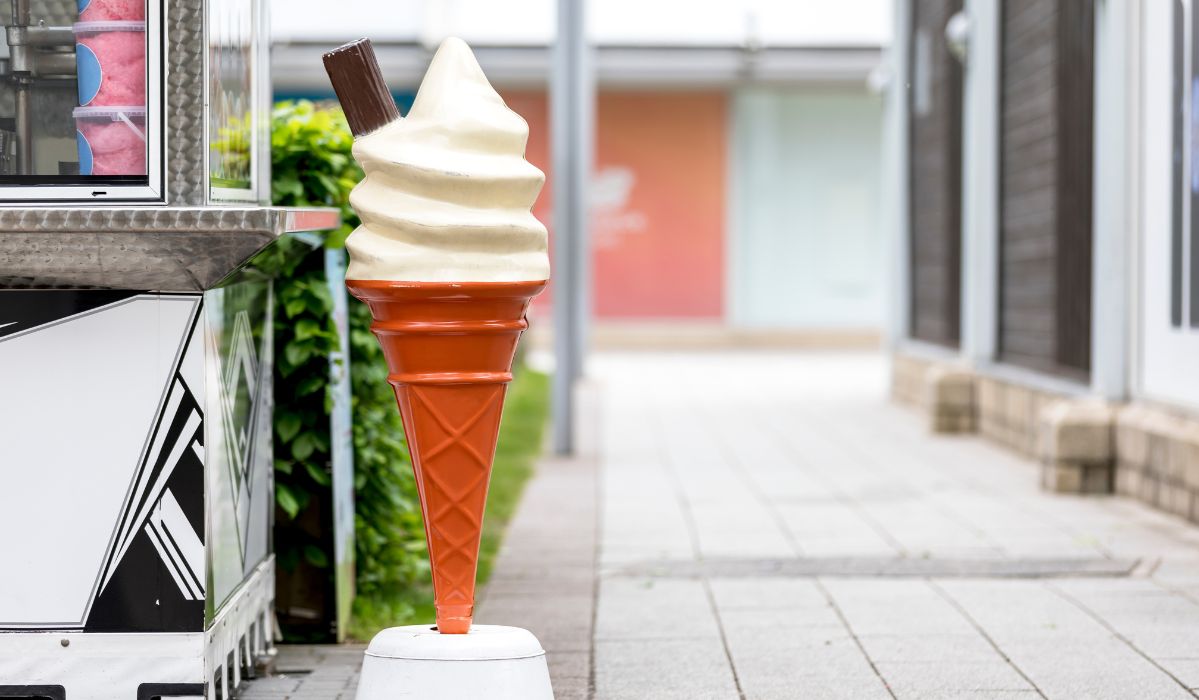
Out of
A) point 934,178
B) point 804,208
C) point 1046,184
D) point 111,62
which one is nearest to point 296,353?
point 111,62

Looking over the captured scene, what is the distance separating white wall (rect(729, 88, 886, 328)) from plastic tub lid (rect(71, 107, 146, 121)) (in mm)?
23307

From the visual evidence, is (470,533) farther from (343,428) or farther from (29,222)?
(343,428)

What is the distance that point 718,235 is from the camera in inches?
1069

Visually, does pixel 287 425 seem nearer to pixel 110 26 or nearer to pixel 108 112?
pixel 108 112

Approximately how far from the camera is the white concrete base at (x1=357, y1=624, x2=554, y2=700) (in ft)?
11.7

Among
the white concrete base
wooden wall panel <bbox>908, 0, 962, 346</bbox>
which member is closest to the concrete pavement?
the white concrete base

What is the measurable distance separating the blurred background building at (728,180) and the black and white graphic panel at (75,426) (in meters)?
22.6

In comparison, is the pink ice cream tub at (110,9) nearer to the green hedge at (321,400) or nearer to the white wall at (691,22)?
the green hedge at (321,400)

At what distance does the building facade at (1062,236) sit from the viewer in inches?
321

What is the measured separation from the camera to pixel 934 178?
14766 mm

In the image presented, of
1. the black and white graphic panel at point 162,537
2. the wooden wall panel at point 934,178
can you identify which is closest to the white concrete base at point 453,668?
the black and white graphic panel at point 162,537

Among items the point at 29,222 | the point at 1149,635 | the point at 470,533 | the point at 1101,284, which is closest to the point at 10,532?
the point at 29,222

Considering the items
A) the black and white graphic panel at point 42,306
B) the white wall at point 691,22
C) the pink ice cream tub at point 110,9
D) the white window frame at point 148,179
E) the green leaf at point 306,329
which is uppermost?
the white wall at point 691,22

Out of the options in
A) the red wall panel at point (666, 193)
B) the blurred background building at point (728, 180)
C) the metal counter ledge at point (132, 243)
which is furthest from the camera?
the red wall panel at point (666, 193)
